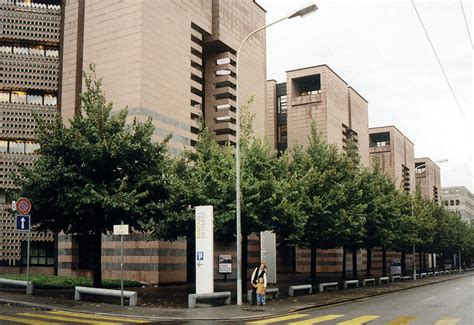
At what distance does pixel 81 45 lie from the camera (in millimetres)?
39531

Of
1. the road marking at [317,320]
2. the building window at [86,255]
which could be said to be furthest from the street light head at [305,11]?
the building window at [86,255]

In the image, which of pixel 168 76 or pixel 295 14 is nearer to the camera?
pixel 295 14

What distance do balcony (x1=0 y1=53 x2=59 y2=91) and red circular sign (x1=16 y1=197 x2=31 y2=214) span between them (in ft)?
71.7

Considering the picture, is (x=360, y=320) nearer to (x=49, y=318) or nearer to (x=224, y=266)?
(x=49, y=318)

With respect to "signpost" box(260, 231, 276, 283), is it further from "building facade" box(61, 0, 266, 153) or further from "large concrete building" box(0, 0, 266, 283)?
"building facade" box(61, 0, 266, 153)

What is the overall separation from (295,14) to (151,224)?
12459mm

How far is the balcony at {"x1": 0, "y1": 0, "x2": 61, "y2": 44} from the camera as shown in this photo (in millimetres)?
40125

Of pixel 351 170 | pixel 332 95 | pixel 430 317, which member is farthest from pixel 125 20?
pixel 332 95

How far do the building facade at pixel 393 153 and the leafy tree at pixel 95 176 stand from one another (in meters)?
64.4

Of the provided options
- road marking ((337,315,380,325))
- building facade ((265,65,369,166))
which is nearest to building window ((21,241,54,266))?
building facade ((265,65,369,166))

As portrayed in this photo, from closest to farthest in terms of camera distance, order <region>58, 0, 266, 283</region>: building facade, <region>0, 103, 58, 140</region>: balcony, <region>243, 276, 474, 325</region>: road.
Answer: <region>243, 276, 474, 325</region>: road → <region>58, 0, 266, 283</region>: building facade → <region>0, 103, 58, 140</region>: balcony

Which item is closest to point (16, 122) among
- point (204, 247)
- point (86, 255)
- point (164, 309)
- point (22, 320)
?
point (86, 255)

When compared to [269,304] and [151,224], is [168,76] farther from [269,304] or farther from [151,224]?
[269,304]

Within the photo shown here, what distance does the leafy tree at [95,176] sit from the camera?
22.1 meters
